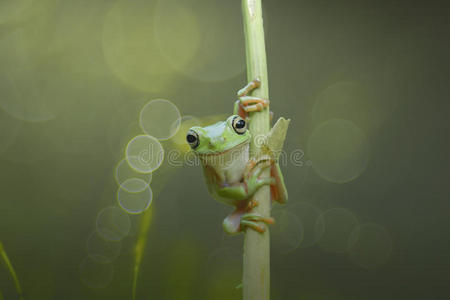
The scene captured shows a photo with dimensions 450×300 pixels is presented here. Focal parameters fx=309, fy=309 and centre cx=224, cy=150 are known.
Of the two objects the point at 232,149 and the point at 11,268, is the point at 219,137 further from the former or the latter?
the point at 11,268

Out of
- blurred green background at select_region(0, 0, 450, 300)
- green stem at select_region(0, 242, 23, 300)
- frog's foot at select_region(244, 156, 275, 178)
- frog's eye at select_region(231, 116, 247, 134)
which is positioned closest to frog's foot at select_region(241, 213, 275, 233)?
frog's foot at select_region(244, 156, 275, 178)

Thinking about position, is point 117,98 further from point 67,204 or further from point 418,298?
point 418,298

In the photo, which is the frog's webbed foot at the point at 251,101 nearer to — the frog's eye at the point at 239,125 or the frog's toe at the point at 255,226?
the frog's eye at the point at 239,125

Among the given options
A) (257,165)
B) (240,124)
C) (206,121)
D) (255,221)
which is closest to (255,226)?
(255,221)

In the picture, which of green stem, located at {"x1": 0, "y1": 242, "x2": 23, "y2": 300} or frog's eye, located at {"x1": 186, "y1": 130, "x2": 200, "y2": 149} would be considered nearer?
frog's eye, located at {"x1": 186, "y1": 130, "x2": 200, "y2": 149}

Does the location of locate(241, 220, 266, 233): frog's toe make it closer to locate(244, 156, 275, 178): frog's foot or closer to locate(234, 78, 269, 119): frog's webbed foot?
locate(244, 156, 275, 178): frog's foot

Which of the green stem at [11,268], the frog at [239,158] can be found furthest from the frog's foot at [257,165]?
the green stem at [11,268]
